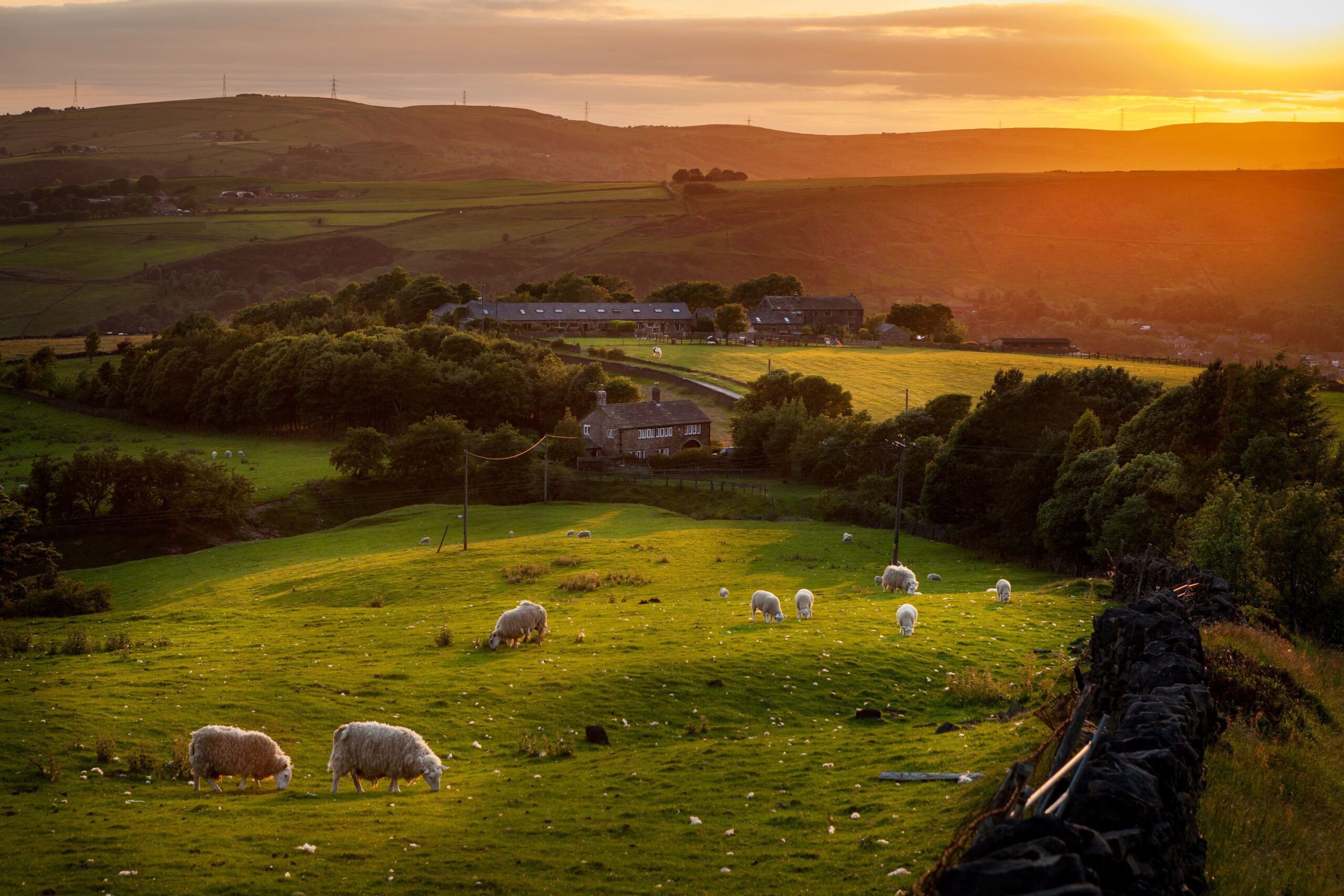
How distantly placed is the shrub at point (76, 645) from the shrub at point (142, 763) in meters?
12.6

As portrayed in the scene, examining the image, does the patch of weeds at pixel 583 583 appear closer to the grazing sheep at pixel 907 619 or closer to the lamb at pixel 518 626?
the lamb at pixel 518 626

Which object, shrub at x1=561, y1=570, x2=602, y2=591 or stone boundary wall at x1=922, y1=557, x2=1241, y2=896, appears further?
shrub at x1=561, y1=570, x2=602, y2=591

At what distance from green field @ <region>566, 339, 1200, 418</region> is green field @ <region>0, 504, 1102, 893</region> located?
68671mm

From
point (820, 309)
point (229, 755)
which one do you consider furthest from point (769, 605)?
point (820, 309)

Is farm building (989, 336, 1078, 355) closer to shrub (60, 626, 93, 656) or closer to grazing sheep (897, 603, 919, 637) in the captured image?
grazing sheep (897, 603, 919, 637)

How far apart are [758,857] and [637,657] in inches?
507

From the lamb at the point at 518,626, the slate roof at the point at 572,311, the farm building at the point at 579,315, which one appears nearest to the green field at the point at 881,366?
the farm building at the point at 579,315

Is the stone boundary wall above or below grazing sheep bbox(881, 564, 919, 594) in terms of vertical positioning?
above

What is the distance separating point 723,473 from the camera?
8606cm

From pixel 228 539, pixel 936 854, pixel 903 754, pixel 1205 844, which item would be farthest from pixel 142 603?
pixel 1205 844

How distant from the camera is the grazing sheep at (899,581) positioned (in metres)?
39.9

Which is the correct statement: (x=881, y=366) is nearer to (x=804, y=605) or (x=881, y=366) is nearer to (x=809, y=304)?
(x=809, y=304)

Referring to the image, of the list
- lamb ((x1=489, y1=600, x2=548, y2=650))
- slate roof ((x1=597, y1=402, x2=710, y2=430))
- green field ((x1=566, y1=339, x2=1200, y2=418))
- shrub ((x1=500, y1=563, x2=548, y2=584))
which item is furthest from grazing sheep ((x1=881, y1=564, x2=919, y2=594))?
green field ((x1=566, y1=339, x2=1200, y2=418))

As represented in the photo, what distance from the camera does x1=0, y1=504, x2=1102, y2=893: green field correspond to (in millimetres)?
13711
